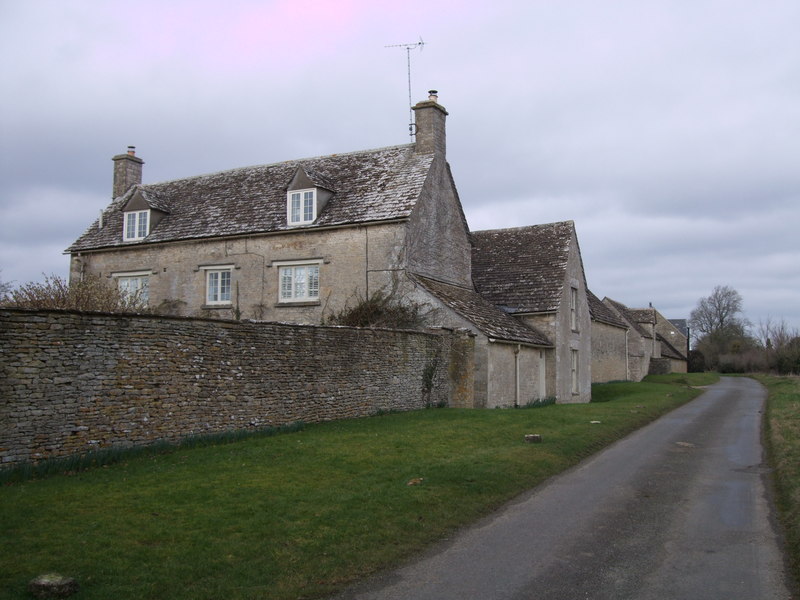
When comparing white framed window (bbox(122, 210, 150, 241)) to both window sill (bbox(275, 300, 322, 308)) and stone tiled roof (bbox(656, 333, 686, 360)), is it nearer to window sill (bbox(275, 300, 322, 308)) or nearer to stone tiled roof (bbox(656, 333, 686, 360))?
window sill (bbox(275, 300, 322, 308))

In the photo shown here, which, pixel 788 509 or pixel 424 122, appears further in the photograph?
pixel 424 122


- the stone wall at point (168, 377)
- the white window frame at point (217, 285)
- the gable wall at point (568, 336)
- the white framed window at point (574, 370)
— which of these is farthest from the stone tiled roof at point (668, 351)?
the stone wall at point (168, 377)

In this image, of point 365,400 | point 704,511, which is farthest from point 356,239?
point 704,511

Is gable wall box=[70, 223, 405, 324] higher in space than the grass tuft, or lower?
higher

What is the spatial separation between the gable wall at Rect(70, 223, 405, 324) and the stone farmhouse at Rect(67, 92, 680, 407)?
0.05 meters

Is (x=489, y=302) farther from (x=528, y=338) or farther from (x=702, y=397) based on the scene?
(x=702, y=397)

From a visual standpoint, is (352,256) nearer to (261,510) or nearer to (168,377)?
(168,377)

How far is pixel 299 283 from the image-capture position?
1097 inches

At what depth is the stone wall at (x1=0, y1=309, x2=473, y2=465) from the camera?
1149cm

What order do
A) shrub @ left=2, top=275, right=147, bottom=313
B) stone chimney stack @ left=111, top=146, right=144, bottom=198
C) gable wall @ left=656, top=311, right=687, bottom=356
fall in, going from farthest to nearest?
gable wall @ left=656, top=311, right=687, bottom=356 → stone chimney stack @ left=111, top=146, right=144, bottom=198 → shrub @ left=2, top=275, right=147, bottom=313

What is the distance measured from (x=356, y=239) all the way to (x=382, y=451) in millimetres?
13697

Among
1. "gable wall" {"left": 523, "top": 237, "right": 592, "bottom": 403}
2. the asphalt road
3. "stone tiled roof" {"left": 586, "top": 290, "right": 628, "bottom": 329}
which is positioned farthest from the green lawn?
"stone tiled roof" {"left": 586, "top": 290, "right": 628, "bottom": 329}

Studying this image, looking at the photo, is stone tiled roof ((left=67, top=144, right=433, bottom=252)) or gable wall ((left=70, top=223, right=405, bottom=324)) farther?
stone tiled roof ((left=67, top=144, right=433, bottom=252))

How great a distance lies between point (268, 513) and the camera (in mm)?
9422
